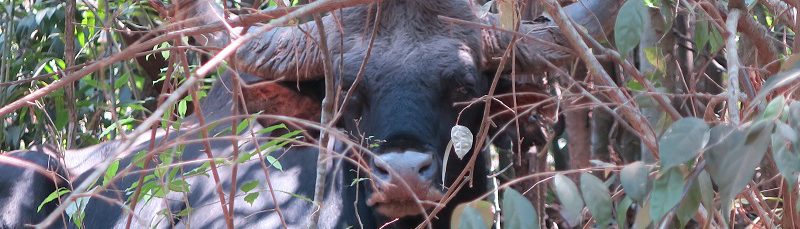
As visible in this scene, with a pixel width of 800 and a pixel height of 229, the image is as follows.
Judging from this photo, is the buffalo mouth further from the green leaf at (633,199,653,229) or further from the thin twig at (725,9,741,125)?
the green leaf at (633,199,653,229)

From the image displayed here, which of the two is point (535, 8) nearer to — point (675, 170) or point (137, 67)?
point (137, 67)

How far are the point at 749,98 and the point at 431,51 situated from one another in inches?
71.4

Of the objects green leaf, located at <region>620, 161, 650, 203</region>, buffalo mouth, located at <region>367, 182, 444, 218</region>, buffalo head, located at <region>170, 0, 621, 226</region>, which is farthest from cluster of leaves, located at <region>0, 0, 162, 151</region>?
green leaf, located at <region>620, 161, 650, 203</region>

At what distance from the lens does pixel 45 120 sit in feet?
21.2

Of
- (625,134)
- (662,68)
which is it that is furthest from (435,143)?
(625,134)

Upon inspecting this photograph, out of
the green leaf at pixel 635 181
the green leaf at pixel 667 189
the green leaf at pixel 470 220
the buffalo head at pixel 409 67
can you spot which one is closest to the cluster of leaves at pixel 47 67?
the buffalo head at pixel 409 67

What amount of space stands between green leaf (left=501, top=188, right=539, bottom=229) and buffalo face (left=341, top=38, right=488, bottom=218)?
59.3 inches

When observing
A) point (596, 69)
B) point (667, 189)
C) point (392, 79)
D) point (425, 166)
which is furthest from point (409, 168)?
point (667, 189)

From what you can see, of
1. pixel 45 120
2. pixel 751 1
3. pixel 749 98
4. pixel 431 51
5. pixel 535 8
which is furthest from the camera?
pixel 45 120

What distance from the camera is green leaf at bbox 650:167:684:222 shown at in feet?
7.42

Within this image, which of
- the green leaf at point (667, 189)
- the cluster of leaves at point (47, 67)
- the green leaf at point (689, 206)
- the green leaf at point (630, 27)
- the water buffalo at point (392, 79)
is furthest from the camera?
the cluster of leaves at point (47, 67)

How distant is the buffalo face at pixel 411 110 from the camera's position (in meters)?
4.10

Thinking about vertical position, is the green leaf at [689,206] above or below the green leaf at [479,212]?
above

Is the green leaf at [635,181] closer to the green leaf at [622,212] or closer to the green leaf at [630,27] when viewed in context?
the green leaf at [622,212]
